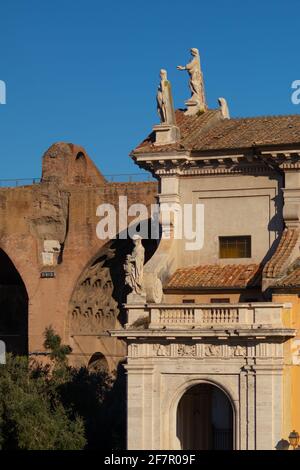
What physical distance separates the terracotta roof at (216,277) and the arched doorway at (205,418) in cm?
279

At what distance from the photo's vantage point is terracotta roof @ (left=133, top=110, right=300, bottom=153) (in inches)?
1767

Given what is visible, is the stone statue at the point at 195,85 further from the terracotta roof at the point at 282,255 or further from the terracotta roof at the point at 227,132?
the terracotta roof at the point at 282,255

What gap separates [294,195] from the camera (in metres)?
44.3

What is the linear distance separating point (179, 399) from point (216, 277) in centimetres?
431

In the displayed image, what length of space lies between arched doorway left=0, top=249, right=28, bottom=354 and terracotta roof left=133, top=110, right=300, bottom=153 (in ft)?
97.8

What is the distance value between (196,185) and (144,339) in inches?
229

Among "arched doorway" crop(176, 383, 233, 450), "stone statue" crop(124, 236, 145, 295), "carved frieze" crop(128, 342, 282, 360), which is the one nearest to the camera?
"carved frieze" crop(128, 342, 282, 360)

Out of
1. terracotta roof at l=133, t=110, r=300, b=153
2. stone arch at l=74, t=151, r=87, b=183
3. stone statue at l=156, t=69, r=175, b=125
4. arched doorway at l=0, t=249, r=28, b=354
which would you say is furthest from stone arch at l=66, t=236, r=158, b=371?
stone statue at l=156, t=69, r=175, b=125

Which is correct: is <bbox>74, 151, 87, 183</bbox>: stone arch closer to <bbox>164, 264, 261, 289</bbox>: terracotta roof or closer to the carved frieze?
<bbox>164, 264, 261, 289</bbox>: terracotta roof

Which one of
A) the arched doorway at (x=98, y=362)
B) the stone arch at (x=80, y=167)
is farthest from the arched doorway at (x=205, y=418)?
the stone arch at (x=80, y=167)

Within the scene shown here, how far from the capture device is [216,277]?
1768 inches

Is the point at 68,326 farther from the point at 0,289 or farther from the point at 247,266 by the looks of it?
the point at 247,266

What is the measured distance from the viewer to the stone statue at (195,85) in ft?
159
